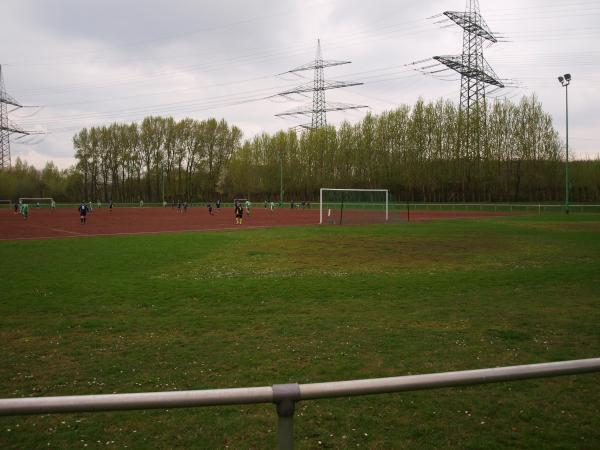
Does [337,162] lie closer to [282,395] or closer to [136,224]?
[136,224]

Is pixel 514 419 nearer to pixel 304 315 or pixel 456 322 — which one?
pixel 456 322

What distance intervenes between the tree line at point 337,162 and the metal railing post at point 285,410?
78.0 m

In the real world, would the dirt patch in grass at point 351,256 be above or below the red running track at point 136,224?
below

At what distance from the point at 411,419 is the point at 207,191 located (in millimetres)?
119317

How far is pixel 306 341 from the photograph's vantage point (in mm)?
7766

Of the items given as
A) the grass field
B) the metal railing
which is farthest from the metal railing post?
the grass field

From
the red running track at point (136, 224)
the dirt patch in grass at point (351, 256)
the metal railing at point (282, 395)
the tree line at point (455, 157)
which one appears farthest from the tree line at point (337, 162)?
the metal railing at point (282, 395)

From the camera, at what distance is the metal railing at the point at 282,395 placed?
1.93m

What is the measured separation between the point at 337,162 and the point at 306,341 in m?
90.9

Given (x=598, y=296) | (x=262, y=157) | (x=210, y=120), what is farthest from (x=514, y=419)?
(x=210, y=120)

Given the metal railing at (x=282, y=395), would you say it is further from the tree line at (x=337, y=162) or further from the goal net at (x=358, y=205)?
the tree line at (x=337, y=162)

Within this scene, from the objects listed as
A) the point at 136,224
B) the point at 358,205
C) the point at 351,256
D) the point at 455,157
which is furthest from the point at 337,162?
the point at 351,256

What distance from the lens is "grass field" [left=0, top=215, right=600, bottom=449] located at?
4777 millimetres

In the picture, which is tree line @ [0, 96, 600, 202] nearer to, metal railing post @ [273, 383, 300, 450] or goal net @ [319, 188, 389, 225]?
goal net @ [319, 188, 389, 225]
